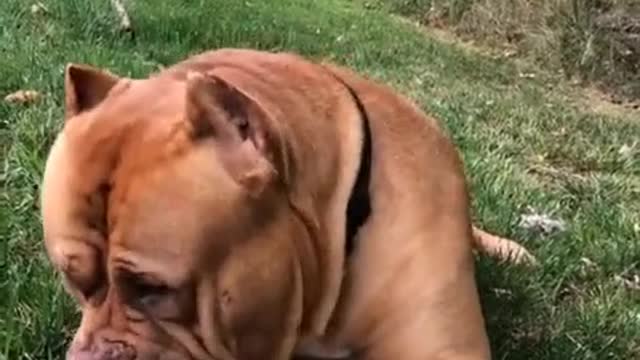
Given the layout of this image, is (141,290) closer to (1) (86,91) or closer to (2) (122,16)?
(1) (86,91)

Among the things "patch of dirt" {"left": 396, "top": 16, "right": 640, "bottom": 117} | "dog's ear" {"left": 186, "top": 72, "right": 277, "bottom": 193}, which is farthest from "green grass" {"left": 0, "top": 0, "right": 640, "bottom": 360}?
"dog's ear" {"left": 186, "top": 72, "right": 277, "bottom": 193}

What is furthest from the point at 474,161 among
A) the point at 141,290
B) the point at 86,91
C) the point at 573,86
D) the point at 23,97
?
the point at 573,86

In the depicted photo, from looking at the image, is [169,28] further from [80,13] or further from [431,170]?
[431,170]

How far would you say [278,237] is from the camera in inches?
102

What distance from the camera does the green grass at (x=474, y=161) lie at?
380cm

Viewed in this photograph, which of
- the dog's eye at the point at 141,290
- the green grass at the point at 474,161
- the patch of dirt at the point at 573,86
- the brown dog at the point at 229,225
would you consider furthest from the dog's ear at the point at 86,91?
the patch of dirt at the point at 573,86

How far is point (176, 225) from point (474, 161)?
3.52m

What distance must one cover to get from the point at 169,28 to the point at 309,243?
526 centimetres

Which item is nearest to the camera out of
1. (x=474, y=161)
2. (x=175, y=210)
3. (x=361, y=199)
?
(x=175, y=210)

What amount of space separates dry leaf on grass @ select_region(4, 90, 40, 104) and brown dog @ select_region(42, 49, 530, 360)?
2.11 m

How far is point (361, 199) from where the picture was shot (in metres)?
2.96

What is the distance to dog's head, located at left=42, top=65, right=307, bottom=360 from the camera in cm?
251

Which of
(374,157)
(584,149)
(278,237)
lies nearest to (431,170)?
(374,157)

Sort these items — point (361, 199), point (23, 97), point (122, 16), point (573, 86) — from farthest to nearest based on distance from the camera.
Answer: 1. point (573, 86)
2. point (122, 16)
3. point (23, 97)
4. point (361, 199)
